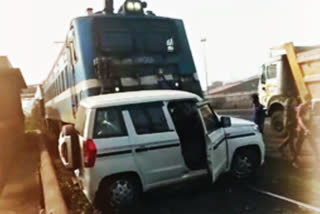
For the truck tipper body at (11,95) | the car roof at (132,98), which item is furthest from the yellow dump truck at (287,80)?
the truck tipper body at (11,95)

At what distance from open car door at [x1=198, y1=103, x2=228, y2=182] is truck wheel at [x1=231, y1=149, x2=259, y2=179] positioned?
39 centimetres

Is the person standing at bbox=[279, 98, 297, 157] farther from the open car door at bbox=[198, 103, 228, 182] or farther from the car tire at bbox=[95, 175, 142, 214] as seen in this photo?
the car tire at bbox=[95, 175, 142, 214]

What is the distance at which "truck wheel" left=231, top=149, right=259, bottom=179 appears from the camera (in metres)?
7.89

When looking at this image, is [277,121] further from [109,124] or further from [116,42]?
[109,124]

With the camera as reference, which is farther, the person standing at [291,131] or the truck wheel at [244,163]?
the person standing at [291,131]

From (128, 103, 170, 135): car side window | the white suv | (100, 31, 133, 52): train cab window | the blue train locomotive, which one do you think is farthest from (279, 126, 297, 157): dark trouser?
(128, 103, 170, 135): car side window

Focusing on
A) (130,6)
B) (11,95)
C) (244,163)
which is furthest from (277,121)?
(11,95)

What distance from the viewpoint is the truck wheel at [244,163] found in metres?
7.89

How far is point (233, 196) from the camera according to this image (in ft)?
24.2

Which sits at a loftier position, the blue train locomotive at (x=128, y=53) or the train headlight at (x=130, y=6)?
the train headlight at (x=130, y=6)

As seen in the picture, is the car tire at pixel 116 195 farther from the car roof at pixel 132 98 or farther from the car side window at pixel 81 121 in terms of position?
the car roof at pixel 132 98

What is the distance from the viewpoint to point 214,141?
7109 mm

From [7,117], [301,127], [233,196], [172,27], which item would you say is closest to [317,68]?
[301,127]

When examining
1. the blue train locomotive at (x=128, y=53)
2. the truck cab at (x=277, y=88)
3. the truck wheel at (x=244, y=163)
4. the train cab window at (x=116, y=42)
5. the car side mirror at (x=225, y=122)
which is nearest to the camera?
the car side mirror at (x=225, y=122)
